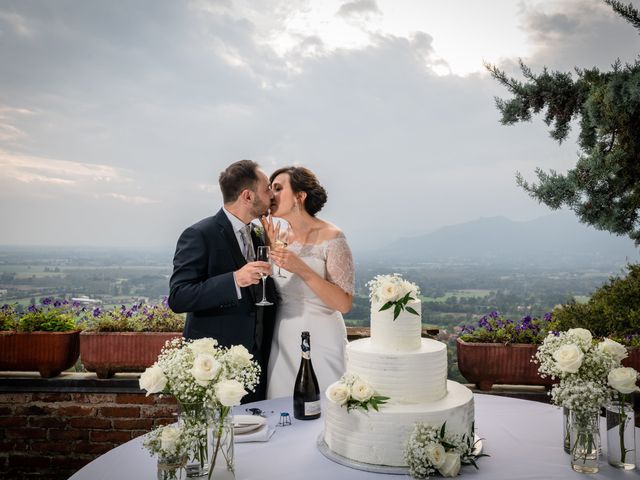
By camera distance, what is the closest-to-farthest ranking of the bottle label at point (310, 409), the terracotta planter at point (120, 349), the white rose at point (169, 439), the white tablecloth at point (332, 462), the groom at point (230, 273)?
the white rose at point (169, 439) < the white tablecloth at point (332, 462) < the bottle label at point (310, 409) < the groom at point (230, 273) < the terracotta planter at point (120, 349)

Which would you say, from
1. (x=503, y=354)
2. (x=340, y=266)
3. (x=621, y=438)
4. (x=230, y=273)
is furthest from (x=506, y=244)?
(x=621, y=438)

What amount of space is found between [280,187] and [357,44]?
253cm

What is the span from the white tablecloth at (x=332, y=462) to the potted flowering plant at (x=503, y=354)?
5.44 feet

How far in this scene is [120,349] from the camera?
4.12m

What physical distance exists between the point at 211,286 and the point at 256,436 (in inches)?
42.4

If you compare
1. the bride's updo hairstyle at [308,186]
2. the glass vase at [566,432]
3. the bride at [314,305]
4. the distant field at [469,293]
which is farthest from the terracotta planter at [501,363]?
the glass vase at [566,432]

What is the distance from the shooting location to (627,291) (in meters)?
3.96

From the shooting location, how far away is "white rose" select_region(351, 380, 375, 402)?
170 cm

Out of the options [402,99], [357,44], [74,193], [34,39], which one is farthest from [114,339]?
[402,99]

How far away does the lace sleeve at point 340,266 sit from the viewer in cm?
333

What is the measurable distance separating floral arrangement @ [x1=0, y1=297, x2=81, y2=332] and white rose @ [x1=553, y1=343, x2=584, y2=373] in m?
3.77

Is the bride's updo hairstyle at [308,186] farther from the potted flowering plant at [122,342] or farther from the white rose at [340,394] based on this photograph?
the white rose at [340,394]

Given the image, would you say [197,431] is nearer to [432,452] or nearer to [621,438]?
[432,452]

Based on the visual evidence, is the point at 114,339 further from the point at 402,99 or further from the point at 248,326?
the point at 402,99
